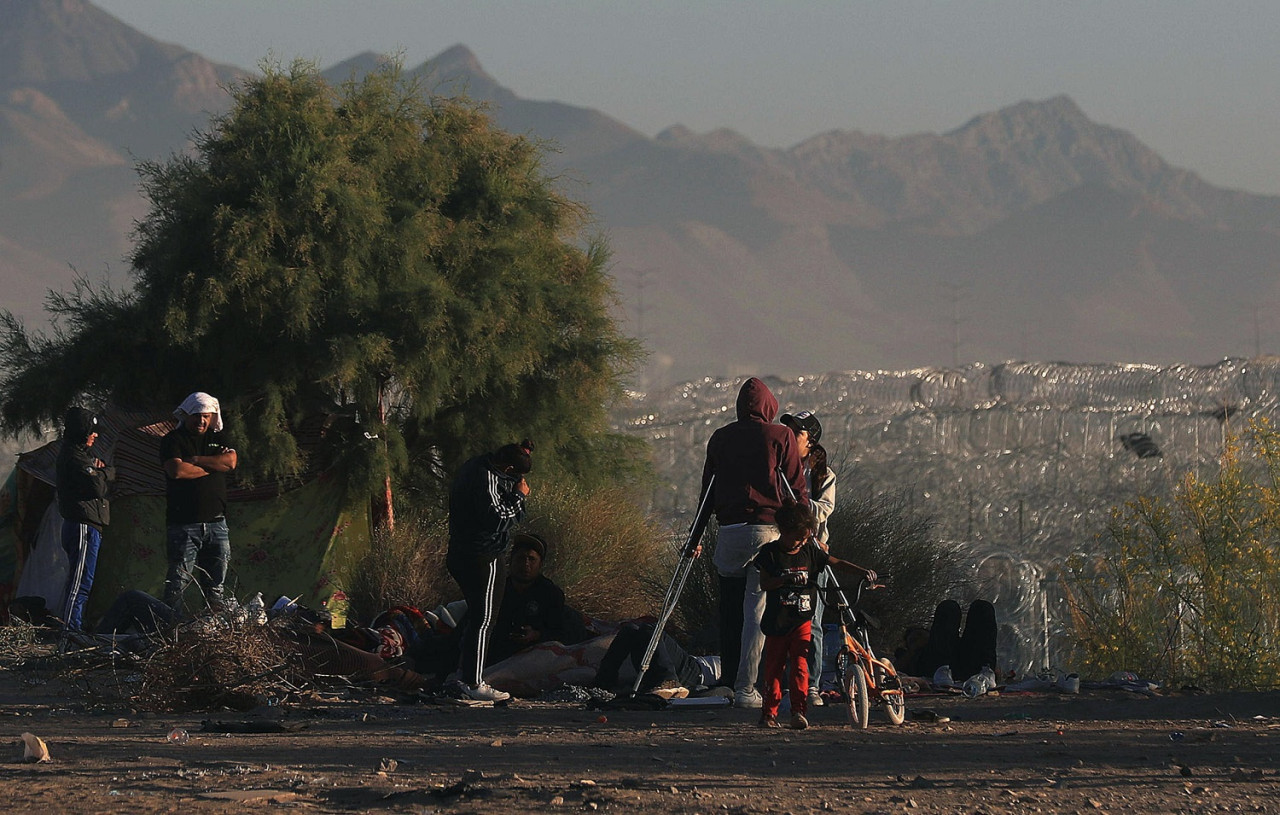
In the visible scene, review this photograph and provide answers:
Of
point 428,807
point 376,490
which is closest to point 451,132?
point 376,490

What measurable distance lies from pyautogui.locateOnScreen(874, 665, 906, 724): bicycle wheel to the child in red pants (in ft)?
1.21

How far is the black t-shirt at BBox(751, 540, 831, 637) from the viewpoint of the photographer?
8086 millimetres

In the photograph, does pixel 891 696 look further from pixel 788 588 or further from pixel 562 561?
pixel 562 561

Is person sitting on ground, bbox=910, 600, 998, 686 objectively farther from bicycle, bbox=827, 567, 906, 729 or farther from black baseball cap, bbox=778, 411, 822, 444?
bicycle, bbox=827, 567, 906, 729

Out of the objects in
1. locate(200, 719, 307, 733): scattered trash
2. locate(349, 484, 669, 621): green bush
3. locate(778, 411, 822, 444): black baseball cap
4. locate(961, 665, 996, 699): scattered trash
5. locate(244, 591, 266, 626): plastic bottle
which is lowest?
locate(200, 719, 307, 733): scattered trash

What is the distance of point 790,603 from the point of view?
8094 mm

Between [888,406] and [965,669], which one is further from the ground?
[888,406]

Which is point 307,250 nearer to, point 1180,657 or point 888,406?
point 1180,657

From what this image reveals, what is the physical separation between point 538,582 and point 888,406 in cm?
2044

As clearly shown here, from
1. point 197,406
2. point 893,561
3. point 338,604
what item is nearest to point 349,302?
point 338,604

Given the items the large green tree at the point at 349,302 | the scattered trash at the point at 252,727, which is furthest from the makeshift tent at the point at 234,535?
the scattered trash at the point at 252,727

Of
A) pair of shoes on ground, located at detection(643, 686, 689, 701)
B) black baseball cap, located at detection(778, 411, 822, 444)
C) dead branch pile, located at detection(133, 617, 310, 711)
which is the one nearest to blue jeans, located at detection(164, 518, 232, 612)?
dead branch pile, located at detection(133, 617, 310, 711)

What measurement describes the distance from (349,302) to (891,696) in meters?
8.86

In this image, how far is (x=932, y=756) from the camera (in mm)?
7066
